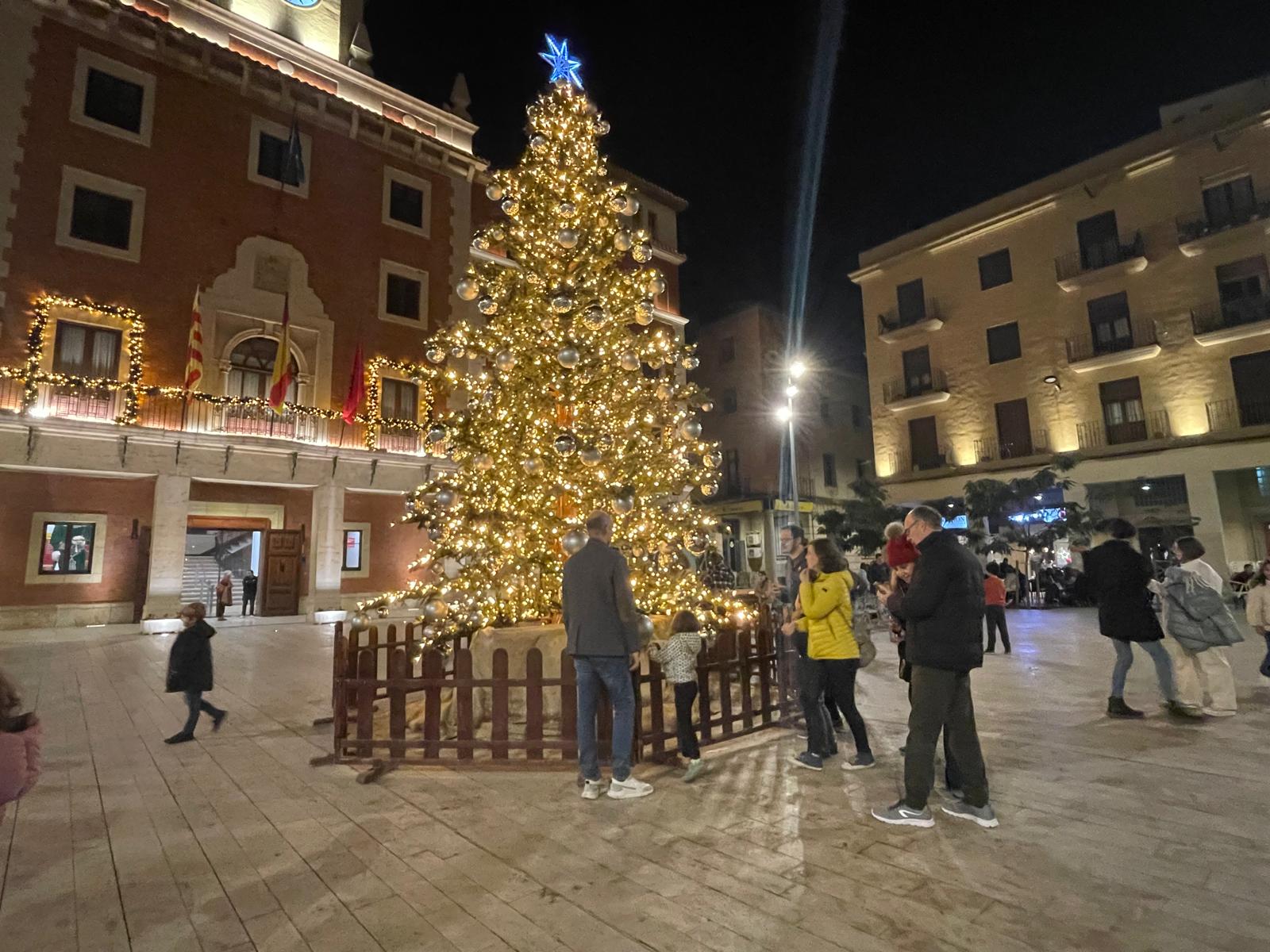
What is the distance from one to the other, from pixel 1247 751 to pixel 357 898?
628cm

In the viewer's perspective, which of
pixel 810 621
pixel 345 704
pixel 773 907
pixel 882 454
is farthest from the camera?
pixel 882 454

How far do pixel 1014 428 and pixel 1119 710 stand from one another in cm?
2150

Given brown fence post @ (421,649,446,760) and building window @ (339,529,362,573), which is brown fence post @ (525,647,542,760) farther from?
building window @ (339,529,362,573)

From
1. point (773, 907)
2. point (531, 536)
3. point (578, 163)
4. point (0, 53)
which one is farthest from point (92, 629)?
point (773, 907)

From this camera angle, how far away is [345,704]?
5.31 metres

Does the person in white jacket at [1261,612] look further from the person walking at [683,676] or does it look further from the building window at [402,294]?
the building window at [402,294]

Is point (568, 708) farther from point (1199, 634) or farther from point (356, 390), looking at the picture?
point (356, 390)

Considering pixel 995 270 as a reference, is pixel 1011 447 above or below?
below

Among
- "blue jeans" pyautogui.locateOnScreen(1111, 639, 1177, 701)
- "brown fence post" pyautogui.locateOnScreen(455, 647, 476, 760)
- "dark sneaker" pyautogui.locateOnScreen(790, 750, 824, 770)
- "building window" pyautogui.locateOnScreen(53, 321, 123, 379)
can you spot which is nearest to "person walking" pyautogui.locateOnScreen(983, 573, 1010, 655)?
"blue jeans" pyautogui.locateOnScreen(1111, 639, 1177, 701)

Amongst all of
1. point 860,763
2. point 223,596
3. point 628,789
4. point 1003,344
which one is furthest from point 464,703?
point 1003,344

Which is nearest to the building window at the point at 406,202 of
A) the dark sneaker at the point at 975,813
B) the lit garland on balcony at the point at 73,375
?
the lit garland on balcony at the point at 73,375

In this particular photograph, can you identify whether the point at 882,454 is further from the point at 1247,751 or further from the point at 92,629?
the point at 92,629

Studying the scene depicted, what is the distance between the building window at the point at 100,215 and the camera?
54.7 ft

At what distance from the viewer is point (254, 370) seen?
19.6 m
